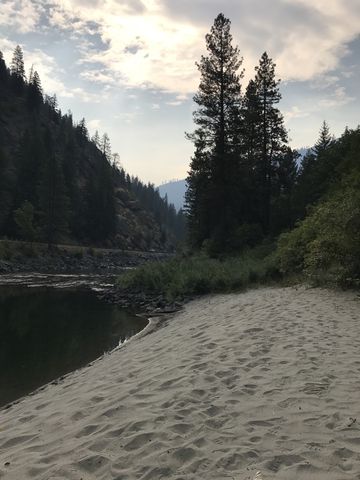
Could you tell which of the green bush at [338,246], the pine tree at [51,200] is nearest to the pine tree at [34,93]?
the pine tree at [51,200]

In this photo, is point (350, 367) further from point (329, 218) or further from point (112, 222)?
point (112, 222)

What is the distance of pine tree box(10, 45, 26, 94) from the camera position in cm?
11650

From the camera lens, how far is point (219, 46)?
107 ft

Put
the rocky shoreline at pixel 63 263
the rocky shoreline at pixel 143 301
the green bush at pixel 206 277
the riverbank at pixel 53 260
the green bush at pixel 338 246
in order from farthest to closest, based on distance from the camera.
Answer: the riverbank at pixel 53 260
the rocky shoreline at pixel 63 263
the green bush at pixel 206 277
the rocky shoreline at pixel 143 301
the green bush at pixel 338 246

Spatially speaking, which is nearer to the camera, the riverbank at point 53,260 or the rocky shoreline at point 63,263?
the rocky shoreline at point 63,263

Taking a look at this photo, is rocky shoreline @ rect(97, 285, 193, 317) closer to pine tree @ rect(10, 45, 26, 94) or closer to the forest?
the forest

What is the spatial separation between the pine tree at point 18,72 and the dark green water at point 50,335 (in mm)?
108641

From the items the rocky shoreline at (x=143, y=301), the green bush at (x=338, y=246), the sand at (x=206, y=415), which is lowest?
the rocky shoreline at (x=143, y=301)

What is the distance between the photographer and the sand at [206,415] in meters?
4.07

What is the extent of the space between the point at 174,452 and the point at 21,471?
1602 mm

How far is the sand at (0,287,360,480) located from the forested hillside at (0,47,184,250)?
53.5 m

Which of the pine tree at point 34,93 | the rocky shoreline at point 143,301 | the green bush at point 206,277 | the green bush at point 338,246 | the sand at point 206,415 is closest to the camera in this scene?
the sand at point 206,415

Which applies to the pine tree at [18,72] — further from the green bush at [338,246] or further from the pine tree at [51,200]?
the green bush at [338,246]

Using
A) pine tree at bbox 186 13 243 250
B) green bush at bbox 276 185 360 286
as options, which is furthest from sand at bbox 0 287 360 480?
pine tree at bbox 186 13 243 250
